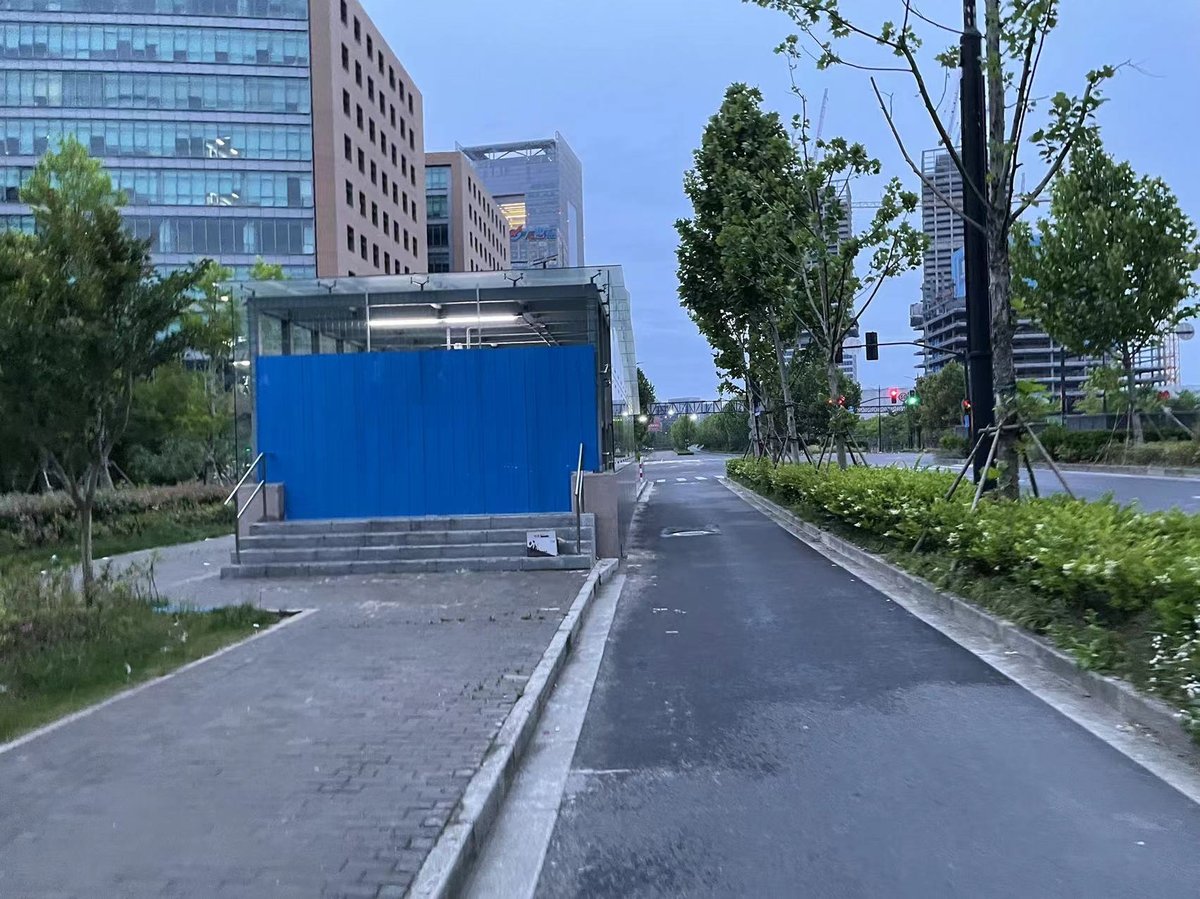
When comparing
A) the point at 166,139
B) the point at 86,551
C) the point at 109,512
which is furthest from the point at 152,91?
the point at 86,551

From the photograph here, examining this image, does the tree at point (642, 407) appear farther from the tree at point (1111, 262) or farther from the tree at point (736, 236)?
the tree at point (1111, 262)

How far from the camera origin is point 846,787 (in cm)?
465

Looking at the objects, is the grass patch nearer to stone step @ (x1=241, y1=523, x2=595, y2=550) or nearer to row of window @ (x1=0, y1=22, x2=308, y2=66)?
stone step @ (x1=241, y1=523, x2=595, y2=550)

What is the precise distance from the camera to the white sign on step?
12422mm

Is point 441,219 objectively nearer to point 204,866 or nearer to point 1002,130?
point 1002,130

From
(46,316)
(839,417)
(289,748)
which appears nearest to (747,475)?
(839,417)

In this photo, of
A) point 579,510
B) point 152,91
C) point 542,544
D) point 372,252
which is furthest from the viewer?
point 372,252

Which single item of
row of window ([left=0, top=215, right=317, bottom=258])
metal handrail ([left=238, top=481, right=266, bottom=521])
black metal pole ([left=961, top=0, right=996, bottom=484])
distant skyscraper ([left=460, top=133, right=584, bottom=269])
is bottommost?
metal handrail ([left=238, top=481, right=266, bottom=521])

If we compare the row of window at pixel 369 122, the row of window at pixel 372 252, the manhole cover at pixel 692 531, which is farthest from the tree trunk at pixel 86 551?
the row of window at pixel 369 122

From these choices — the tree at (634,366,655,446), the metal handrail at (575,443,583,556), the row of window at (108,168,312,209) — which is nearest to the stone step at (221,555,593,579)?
the metal handrail at (575,443,583,556)

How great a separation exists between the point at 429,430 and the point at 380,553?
7.55 ft

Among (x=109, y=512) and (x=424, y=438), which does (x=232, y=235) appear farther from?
(x=424, y=438)

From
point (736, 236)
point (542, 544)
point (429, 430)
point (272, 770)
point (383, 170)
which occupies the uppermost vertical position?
point (383, 170)

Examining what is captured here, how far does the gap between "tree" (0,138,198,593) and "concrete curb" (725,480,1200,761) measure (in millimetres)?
8129
